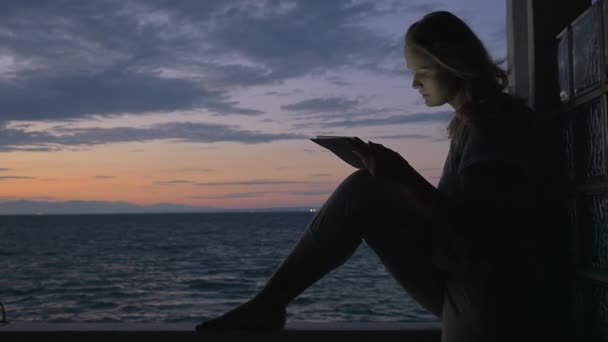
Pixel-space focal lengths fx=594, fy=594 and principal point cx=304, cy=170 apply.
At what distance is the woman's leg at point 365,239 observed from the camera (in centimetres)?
129

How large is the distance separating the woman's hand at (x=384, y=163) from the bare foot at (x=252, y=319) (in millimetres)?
450

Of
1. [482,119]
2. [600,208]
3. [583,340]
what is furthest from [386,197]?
[583,340]

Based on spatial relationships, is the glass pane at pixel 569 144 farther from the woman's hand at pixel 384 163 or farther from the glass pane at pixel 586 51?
the woman's hand at pixel 384 163

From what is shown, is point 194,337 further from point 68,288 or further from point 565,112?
point 68,288

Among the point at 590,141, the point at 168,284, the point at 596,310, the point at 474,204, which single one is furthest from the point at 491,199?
the point at 168,284

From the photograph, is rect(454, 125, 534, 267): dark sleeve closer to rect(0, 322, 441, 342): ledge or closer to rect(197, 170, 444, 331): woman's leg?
rect(197, 170, 444, 331): woman's leg

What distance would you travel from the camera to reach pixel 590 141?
1.21 metres

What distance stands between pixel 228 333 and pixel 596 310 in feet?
2.74

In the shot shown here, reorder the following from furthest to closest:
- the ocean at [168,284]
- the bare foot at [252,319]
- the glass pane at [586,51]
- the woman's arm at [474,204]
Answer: the ocean at [168,284]
the bare foot at [252,319]
the glass pane at [586,51]
the woman's arm at [474,204]

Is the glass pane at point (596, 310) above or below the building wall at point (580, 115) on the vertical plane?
below

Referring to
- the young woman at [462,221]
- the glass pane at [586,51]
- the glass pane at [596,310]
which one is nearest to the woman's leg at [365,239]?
the young woman at [462,221]

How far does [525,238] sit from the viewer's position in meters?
1.20

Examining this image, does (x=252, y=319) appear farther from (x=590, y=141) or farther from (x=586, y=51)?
(x=586, y=51)

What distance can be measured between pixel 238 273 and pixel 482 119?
24.1 metres
